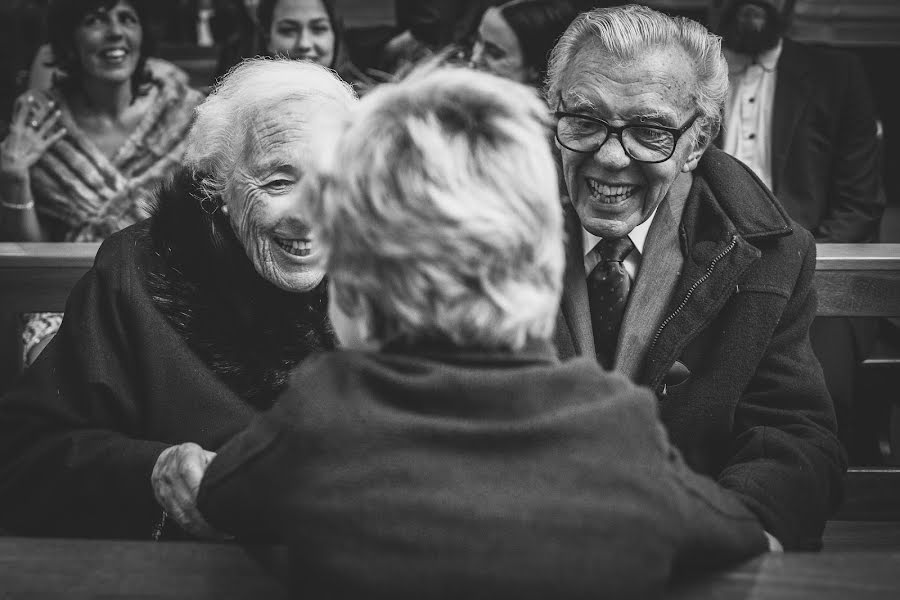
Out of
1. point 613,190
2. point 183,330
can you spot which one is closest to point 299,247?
point 183,330

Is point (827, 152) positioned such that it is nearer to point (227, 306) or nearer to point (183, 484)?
point (227, 306)

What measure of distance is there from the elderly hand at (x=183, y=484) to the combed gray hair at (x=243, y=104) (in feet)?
1.89

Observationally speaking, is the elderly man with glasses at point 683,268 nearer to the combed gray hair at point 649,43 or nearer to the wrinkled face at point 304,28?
the combed gray hair at point 649,43

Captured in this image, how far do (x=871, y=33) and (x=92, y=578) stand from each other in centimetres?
577

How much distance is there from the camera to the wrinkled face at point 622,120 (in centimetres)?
198

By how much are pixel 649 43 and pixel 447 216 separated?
1.07 meters

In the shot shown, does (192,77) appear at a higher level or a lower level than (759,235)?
lower

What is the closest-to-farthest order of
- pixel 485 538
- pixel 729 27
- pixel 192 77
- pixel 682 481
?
pixel 485 538 → pixel 682 481 → pixel 729 27 → pixel 192 77

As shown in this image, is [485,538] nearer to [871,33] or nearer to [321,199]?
[321,199]

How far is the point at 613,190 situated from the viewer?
6.73 ft

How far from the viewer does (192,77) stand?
587 cm

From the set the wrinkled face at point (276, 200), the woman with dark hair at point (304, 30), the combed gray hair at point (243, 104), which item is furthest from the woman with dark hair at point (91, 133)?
the wrinkled face at point (276, 200)

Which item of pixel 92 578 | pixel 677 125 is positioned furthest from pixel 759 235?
pixel 92 578

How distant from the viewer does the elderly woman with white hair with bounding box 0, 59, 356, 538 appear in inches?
73.5
